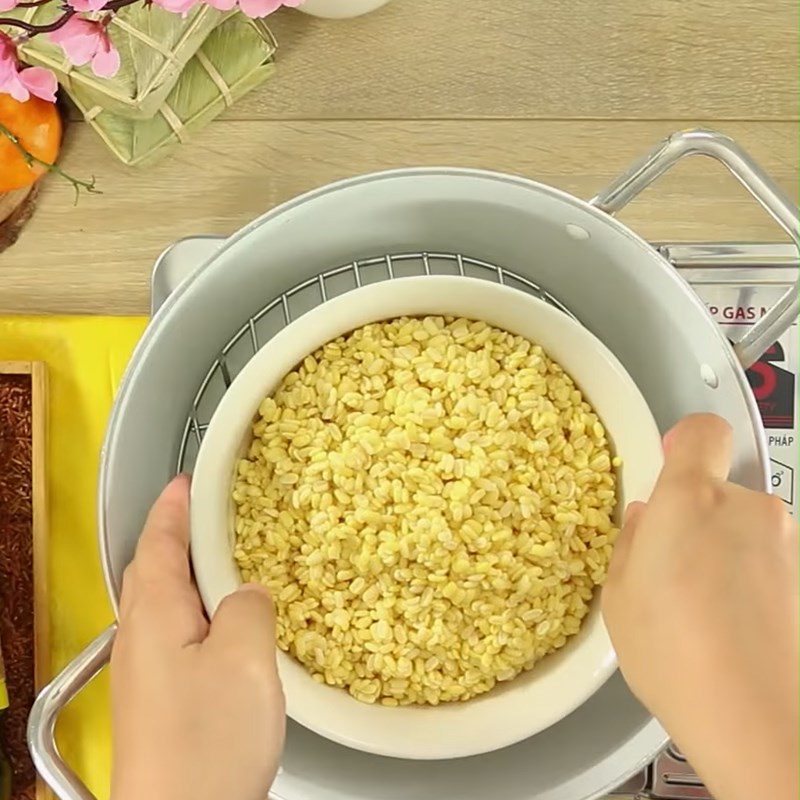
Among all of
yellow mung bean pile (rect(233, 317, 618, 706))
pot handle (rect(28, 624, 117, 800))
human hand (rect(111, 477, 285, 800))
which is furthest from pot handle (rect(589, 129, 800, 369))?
pot handle (rect(28, 624, 117, 800))

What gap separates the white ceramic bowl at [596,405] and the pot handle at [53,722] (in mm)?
98

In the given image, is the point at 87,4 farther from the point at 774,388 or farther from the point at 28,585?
the point at 774,388

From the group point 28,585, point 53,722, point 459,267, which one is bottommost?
point 28,585

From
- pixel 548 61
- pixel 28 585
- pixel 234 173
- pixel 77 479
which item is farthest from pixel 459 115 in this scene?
pixel 28 585

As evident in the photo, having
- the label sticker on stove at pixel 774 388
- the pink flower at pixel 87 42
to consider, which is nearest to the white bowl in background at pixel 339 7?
the pink flower at pixel 87 42

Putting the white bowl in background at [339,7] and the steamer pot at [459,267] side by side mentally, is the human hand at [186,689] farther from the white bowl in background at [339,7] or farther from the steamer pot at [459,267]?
the white bowl in background at [339,7]

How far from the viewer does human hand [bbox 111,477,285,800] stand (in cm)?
64

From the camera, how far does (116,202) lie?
101 centimetres

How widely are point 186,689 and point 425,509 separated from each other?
22cm

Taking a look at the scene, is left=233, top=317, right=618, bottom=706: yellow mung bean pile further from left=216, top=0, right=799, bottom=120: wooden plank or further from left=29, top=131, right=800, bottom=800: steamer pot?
left=216, top=0, right=799, bottom=120: wooden plank

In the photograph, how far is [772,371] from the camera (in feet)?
3.07

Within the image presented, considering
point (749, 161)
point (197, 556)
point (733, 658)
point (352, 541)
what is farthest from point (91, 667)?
point (749, 161)

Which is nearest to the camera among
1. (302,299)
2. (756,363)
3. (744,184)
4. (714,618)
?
(714,618)

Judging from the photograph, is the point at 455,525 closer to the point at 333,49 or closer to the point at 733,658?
the point at 733,658
